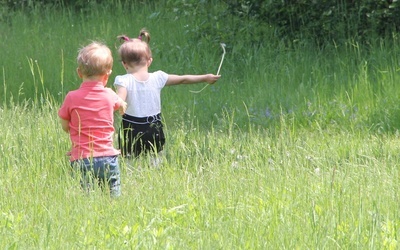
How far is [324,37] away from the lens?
9.96m

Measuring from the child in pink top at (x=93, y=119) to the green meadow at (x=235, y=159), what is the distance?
0.57ft

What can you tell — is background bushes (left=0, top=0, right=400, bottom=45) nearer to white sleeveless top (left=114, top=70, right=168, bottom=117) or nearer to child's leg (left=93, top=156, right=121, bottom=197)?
white sleeveless top (left=114, top=70, right=168, bottom=117)

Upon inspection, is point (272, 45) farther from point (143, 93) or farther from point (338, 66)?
point (143, 93)

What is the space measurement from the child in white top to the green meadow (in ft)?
0.50

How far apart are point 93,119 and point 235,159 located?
3.49 ft

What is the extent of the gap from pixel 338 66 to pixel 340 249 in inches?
200

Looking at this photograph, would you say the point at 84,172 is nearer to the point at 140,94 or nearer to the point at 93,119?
the point at 93,119

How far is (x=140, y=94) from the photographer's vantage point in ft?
21.3

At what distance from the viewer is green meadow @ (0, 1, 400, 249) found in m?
4.48

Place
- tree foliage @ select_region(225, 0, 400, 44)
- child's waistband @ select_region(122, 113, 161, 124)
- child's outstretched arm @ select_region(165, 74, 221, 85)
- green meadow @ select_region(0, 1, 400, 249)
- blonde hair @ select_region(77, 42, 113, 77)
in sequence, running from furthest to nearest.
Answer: tree foliage @ select_region(225, 0, 400, 44) < child's waistband @ select_region(122, 113, 161, 124) < child's outstretched arm @ select_region(165, 74, 221, 85) < blonde hair @ select_region(77, 42, 113, 77) < green meadow @ select_region(0, 1, 400, 249)

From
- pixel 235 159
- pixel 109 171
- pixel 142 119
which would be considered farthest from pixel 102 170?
pixel 235 159

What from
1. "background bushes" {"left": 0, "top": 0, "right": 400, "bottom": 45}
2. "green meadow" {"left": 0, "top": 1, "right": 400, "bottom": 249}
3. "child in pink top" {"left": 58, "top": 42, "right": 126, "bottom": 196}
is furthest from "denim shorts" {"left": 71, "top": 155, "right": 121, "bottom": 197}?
"background bushes" {"left": 0, "top": 0, "right": 400, "bottom": 45}

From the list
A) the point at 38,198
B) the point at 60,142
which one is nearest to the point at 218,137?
the point at 60,142

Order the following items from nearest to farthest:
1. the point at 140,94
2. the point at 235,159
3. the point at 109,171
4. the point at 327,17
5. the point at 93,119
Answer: the point at 109,171 < the point at 93,119 < the point at 235,159 < the point at 140,94 < the point at 327,17
